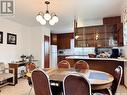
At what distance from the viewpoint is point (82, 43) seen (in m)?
5.58

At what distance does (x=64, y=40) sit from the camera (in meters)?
9.02

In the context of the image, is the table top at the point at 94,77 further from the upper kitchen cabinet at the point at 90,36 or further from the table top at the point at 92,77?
the upper kitchen cabinet at the point at 90,36

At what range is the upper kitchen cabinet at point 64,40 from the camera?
349 inches

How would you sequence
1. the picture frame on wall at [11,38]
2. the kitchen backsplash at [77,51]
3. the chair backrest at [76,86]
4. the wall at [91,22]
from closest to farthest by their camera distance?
the chair backrest at [76,86]
the picture frame on wall at [11,38]
the wall at [91,22]
the kitchen backsplash at [77,51]

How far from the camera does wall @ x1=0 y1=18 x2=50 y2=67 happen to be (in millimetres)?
5125

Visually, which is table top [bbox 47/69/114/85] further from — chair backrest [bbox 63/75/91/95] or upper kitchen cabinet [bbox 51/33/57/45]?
upper kitchen cabinet [bbox 51/33/57/45]

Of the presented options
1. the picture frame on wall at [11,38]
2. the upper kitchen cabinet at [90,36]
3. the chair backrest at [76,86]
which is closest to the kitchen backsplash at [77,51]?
the upper kitchen cabinet at [90,36]

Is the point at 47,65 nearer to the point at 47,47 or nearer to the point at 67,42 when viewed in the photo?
the point at 47,47

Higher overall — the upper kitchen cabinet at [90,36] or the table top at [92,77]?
the upper kitchen cabinet at [90,36]

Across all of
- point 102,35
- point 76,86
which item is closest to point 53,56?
point 102,35

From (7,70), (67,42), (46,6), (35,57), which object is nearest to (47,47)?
(35,57)

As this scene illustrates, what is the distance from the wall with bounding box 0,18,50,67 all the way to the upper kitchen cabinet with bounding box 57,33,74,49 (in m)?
1.95

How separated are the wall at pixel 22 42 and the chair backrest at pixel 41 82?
3.27 meters

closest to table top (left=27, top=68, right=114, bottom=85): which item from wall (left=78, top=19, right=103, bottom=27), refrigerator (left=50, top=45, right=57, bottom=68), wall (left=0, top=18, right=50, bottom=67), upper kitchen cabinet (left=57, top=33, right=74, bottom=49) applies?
wall (left=0, top=18, right=50, bottom=67)
